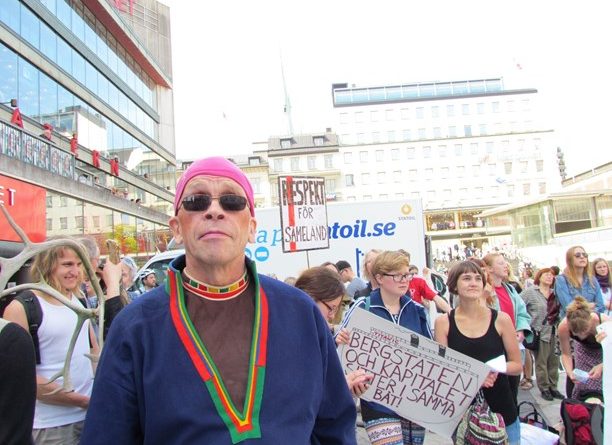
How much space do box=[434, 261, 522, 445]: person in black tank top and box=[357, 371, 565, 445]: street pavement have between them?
140cm

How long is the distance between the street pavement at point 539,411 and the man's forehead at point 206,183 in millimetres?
4275

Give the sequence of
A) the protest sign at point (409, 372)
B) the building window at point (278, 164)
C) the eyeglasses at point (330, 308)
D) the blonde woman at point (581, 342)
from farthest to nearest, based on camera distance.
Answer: the building window at point (278, 164) → the blonde woman at point (581, 342) → the eyeglasses at point (330, 308) → the protest sign at point (409, 372)

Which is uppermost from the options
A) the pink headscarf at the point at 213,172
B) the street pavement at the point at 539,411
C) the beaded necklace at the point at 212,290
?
the pink headscarf at the point at 213,172

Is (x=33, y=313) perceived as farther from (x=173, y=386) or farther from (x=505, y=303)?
(x=505, y=303)

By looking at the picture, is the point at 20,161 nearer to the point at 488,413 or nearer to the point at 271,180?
the point at 488,413

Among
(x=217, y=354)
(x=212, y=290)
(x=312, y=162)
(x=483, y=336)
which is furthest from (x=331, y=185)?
(x=217, y=354)

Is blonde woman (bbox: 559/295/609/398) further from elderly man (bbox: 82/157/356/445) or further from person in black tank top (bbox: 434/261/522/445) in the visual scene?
elderly man (bbox: 82/157/356/445)

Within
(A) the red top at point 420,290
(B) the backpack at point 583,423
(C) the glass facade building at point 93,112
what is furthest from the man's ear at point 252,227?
(C) the glass facade building at point 93,112

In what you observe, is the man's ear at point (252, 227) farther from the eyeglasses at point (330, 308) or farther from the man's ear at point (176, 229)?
the eyeglasses at point (330, 308)

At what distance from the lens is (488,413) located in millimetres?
3488

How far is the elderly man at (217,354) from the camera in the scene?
1.55 m

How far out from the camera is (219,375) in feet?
5.29

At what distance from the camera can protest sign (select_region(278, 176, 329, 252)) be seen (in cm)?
753

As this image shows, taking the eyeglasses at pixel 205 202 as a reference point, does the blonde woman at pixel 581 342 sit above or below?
below
